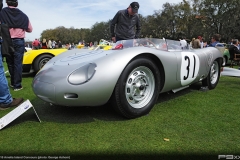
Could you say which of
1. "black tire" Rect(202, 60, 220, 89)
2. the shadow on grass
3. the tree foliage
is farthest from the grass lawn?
the tree foliage

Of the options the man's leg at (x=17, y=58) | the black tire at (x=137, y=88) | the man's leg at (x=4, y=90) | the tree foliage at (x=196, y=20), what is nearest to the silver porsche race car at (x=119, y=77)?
the black tire at (x=137, y=88)

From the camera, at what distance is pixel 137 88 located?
9.18ft

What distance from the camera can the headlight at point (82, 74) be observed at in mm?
2388

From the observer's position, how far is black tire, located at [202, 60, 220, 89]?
4266mm

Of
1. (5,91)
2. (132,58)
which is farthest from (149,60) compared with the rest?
(5,91)

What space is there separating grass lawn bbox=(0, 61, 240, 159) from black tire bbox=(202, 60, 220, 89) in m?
0.97

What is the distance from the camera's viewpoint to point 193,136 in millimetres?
2256

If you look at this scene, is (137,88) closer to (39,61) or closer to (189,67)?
(189,67)

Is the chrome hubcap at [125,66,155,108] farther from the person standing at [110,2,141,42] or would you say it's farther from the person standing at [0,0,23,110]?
the person standing at [110,2,141,42]

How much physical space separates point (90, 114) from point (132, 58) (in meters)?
0.92

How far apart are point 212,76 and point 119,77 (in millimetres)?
2662

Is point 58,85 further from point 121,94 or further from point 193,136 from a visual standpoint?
point 193,136

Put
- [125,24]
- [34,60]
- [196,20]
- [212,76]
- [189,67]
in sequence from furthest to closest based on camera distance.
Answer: [196,20], [34,60], [125,24], [212,76], [189,67]

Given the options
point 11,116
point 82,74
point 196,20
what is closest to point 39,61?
point 11,116
